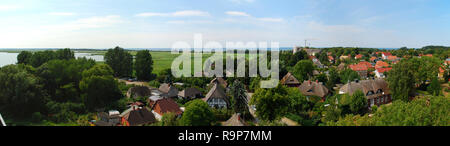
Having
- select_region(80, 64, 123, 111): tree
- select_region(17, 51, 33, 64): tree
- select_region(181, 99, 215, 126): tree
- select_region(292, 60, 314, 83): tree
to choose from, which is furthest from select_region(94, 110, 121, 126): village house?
select_region(292, 60, 314, 83): tree

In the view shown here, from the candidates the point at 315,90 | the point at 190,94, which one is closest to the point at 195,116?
the point at 190,94

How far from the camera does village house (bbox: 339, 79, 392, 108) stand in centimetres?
2102

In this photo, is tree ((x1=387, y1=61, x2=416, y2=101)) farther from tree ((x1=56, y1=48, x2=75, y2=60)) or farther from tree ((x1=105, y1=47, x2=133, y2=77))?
tree ((x1=56, y1=48, x2=75, y2=60))

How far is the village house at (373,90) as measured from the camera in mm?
21016

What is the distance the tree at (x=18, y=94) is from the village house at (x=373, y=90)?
76.7 feet

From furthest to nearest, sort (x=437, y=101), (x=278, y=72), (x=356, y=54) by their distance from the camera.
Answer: (x=356, y=54) → (x=278, y=72) → (x=437, y=101)

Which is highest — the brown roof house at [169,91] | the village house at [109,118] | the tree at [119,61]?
the tree at [119,61]

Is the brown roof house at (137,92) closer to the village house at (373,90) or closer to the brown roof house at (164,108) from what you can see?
the brown roof house at (164,108)

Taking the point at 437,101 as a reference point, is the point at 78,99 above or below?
below

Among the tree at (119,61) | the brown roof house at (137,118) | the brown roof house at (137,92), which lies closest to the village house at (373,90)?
the brown roof house at (137,118)
